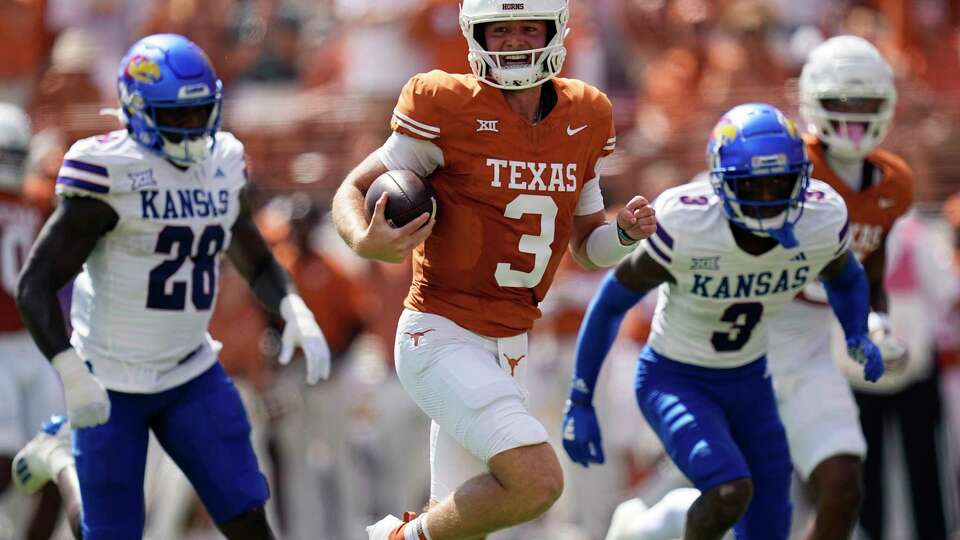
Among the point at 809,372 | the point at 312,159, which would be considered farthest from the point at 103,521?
the point at 312,159

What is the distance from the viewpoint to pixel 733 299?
6.45 m

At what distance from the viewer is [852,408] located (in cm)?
708

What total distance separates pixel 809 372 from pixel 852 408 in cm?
22

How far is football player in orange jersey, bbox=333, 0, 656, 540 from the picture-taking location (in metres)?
5.55

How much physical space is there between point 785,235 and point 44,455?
278 cm

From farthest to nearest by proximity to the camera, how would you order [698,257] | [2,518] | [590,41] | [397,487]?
[590,41] → [397,487] → [2,518] → [698,257]

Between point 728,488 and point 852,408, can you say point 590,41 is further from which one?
point 728,488

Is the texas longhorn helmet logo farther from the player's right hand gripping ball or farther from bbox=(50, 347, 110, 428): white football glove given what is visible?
bbox=(50, 347, 110, 428): white football glove

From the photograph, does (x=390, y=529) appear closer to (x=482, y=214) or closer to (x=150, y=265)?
(x=482, y=214)

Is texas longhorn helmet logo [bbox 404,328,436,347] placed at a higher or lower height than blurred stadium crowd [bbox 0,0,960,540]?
higher

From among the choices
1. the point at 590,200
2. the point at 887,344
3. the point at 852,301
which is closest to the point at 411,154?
the point at 590,200

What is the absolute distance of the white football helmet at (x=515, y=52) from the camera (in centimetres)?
563

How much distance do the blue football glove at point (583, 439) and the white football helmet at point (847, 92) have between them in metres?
1.71

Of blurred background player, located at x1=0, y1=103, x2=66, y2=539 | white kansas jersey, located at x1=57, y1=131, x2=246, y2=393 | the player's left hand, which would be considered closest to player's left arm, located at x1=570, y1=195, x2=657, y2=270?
the player's left hand
